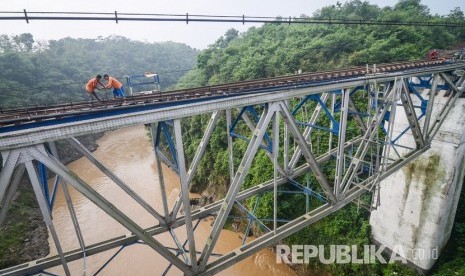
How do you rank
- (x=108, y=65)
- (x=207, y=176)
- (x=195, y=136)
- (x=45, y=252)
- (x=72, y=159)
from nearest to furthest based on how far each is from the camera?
1. (x=45, y=252)
2. (x=207, y=176)
3. (x=195, y=136)
4. (x=72, y=159)
5. (x=108, y=65)

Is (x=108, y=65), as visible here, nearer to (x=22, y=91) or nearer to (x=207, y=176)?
(x=22, y=91)

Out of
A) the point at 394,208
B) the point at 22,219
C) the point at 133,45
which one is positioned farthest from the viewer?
the point at 133,45

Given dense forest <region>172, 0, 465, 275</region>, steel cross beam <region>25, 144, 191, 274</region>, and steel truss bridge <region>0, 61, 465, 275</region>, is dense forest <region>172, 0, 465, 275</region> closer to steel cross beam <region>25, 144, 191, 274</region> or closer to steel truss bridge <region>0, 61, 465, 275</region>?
steel truss bridge <region>0, 61, 465, 275</region>

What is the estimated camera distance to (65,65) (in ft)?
177

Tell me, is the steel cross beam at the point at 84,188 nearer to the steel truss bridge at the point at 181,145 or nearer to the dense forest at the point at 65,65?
the steel truss bridge at the point at 181,145

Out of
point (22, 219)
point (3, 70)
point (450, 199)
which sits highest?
point (3, 70)

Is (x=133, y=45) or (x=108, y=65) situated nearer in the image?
(x=108, y=65)

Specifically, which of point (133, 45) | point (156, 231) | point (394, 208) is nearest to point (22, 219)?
point (156, 231)

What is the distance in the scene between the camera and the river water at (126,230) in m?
14.8

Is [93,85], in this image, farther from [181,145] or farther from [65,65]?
[65,65]

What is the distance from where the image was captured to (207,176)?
2162cm

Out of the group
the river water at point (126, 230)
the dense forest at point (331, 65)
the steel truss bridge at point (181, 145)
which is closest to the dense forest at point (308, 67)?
the dense forest at point (331, 65)

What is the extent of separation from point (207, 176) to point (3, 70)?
3767cm

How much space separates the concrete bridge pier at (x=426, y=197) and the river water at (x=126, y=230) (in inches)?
226
